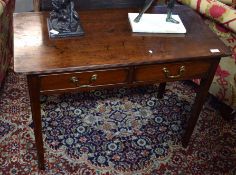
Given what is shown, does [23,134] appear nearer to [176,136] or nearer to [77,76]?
[77,76]

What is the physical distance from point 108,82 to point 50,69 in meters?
0.27

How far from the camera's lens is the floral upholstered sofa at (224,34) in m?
1.69

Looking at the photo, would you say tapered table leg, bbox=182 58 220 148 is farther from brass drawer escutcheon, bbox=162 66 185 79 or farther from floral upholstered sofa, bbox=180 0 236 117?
floral upholstered sofa, bbox=180 0 236 117

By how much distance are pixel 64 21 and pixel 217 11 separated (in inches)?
34.5

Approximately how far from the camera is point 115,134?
1.83 metres

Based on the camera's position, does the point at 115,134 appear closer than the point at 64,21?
No

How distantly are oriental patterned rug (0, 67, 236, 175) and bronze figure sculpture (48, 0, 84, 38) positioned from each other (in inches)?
26.9

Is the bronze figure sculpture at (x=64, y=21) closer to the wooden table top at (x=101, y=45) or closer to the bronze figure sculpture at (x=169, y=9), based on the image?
the wooden table top at (x=101, y=45)

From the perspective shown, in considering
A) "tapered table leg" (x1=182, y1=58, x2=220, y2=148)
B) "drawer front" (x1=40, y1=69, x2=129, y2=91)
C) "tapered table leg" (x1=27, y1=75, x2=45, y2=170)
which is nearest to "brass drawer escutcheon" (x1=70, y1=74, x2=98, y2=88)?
"drawer front" (x1=40, y1=69, x2=129, y2=91)

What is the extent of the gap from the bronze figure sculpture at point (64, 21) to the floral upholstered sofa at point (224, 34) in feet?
2.59

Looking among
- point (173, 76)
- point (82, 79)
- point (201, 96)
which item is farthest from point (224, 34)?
point (82, 79)

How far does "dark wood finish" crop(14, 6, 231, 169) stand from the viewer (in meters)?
1.21

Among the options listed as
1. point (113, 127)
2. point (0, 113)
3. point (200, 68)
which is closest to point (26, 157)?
point (0, 113)

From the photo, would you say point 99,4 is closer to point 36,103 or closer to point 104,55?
point 104,55
